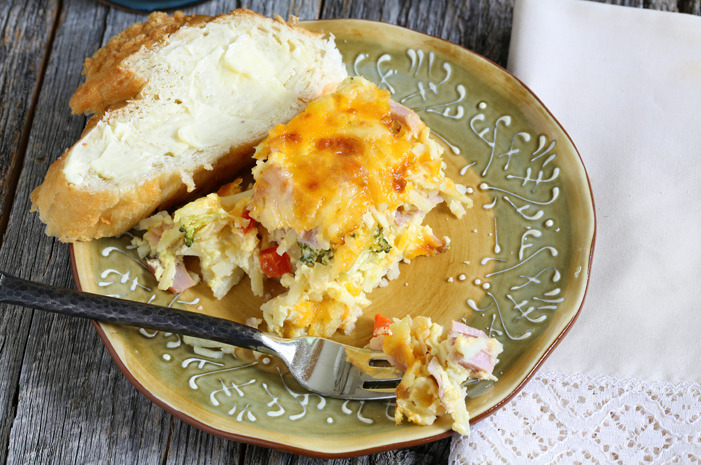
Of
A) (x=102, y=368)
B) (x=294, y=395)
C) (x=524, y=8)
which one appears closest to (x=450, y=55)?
(x=524, y=8)

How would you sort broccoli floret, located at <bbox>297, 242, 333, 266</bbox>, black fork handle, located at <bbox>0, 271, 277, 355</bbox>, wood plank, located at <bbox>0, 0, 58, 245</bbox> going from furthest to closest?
wood plank, located at <bbox>0, 0, 58, 245</bbox>
broccoli floret, located at <bbox>297, 242, 333, 266</bbox>
black fork handle, located at <bbox>0, 271, 277, 355</bbox>

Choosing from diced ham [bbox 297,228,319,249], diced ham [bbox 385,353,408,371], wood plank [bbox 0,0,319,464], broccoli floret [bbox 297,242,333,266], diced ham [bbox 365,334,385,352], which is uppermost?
diced ham [bbox 297,228,319,249]

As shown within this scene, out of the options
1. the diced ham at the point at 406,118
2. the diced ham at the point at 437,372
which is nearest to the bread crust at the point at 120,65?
the diced ham at the point at 406,118

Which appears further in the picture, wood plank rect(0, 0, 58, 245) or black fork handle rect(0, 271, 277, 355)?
wood plank rect(0, 0, 58, 245)

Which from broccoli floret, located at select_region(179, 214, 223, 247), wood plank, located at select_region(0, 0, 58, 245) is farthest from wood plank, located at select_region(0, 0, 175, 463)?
broccoli floret, located at select_region(179, 214, 223, 247)

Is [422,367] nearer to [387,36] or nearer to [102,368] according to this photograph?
[102,368]

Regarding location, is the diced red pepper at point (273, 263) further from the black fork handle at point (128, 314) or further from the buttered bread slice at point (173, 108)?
the buttered bread slice at point (173, 108)

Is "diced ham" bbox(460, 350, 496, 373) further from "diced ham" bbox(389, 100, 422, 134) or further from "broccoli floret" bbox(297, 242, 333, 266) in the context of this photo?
"diced ham" bbox(389, 100, 422, 134)
